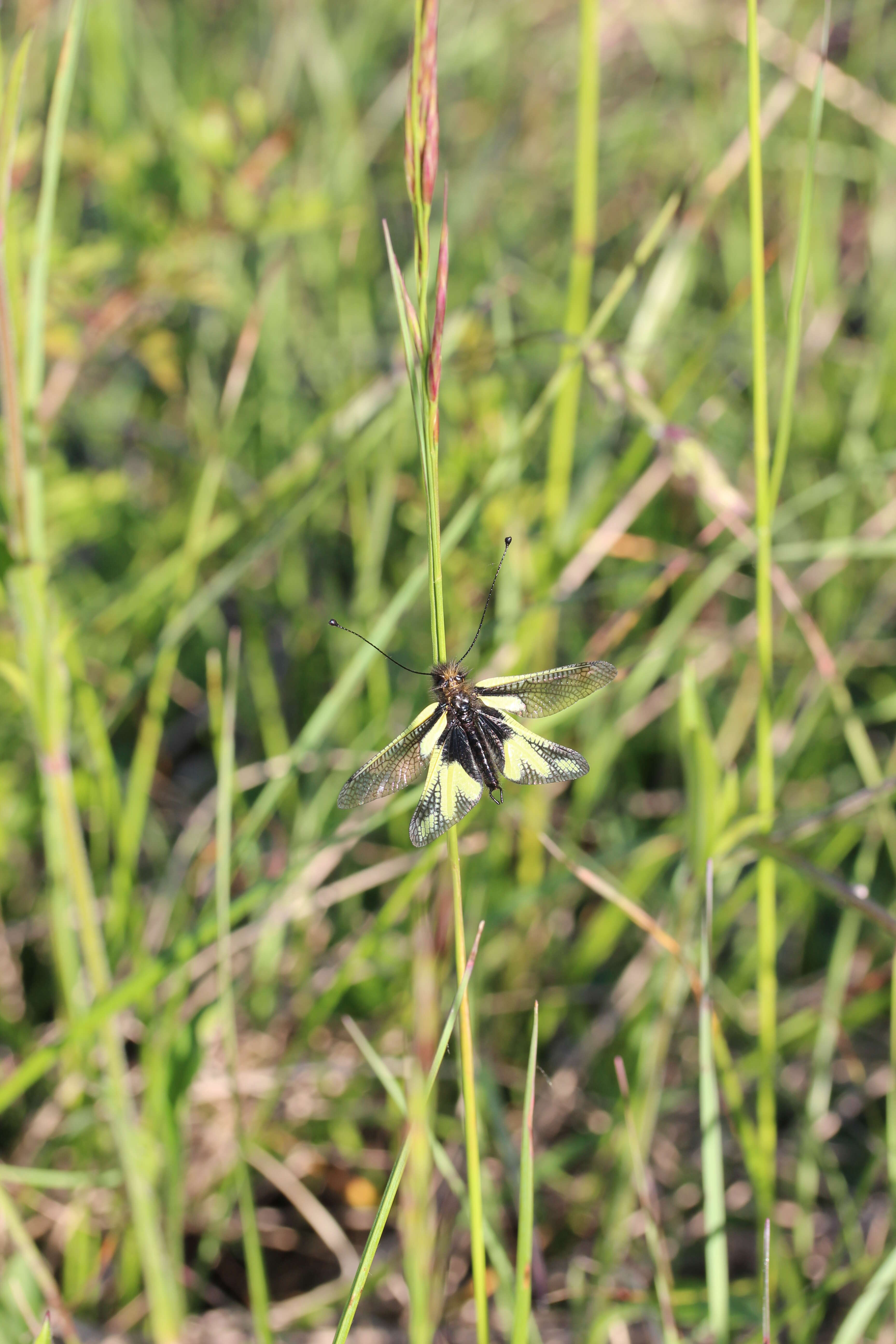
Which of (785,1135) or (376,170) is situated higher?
(376,170)

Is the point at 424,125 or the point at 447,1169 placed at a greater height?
the point at 424,125

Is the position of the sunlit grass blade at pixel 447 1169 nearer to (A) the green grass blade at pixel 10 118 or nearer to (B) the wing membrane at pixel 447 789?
(B) the wing membrane at pixel 447 789

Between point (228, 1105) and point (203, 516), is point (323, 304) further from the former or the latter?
point (228, 1105)

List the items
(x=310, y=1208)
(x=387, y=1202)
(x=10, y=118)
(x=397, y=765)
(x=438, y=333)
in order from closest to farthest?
(x=438, y=333) → (x=387, y=1202) → (x=10, y=118) → (x=397, y=765) → (x=310, y=1208)

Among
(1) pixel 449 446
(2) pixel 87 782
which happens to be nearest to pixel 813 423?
(1) pixel 449 446

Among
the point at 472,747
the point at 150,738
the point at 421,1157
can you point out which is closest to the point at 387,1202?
the point at 421,1157

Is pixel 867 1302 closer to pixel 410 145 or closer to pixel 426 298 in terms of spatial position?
pixel 426 298
